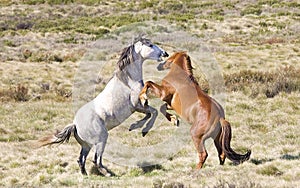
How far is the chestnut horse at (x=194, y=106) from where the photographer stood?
7.14 metres

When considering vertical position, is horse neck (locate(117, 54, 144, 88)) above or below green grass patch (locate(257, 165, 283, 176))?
above

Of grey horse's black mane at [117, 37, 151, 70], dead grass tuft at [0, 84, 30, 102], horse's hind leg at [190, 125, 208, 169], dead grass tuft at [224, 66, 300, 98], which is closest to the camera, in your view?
horse's hind leg at [190, 125, 208, 169]

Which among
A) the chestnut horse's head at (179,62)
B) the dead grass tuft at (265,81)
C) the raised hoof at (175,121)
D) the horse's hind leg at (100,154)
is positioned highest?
the chestnut horse's head at (179,62)

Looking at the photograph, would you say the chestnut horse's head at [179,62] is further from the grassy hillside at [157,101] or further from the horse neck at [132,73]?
the grassy hillside at [157,101]

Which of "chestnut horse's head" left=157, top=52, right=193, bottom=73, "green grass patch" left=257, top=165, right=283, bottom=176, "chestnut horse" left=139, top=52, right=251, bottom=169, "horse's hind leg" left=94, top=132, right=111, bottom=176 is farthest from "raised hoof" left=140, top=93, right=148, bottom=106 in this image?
"green grass patch" left=257, top=165, right=283, bottom=176

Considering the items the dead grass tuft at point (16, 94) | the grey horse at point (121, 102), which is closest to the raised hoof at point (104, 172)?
the grey horse at point (121, 102)

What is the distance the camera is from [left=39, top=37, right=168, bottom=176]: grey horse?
7680mm

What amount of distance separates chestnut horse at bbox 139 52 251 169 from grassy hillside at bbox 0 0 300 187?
1.21 feet

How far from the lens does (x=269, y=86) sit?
14688 mm

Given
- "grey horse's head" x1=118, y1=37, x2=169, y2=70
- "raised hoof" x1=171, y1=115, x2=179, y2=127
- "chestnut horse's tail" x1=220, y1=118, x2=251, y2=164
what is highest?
"grey horse's head" x1=118, y1=37, x2=169, y2=70

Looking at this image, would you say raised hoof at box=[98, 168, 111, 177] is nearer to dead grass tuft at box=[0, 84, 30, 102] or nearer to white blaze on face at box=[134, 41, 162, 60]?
white blaze on face at box=[134, 41, 162, 60]

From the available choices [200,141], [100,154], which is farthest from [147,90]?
[100,154]

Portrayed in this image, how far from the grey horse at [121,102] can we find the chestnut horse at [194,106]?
0.82 ft

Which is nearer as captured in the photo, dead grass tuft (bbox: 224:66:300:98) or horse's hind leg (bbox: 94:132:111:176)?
horse's hind leg (bbox: 94:132:111:176)
